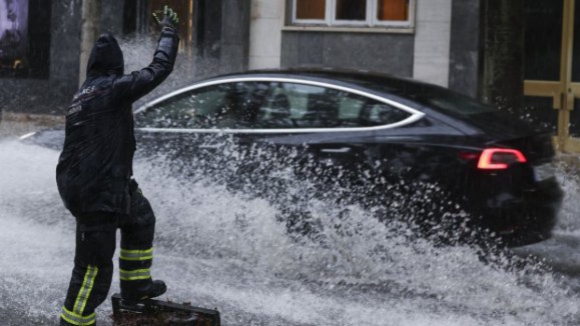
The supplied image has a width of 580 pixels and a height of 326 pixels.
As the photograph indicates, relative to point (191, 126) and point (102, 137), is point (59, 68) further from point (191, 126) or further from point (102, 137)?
point (102, 137)

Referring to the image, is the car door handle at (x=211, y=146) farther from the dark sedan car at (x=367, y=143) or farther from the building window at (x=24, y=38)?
the building window at (x=24, y=38)

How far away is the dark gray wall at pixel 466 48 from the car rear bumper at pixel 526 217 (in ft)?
30.0

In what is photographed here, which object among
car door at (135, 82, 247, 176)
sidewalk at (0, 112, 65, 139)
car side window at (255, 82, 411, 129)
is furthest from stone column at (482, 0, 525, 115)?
sidewalk at (0, 112, 65, 139)

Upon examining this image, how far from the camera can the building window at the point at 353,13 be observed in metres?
17.9

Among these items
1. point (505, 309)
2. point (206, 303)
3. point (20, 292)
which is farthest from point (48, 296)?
point (505, 309)

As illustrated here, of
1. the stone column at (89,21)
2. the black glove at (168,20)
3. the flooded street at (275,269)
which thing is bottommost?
the flooded street at (275,269)

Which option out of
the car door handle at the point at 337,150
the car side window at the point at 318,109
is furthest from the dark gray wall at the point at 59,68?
the car door handle at the point at 337,150

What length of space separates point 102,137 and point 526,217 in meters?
3.48

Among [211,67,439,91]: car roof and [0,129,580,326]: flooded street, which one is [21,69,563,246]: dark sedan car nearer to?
[211,67,439,91]: car roof

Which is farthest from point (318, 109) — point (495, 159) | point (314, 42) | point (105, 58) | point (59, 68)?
point (59, 68)

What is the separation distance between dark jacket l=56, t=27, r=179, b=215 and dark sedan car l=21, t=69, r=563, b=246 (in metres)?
2.43

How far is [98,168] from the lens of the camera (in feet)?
18.5

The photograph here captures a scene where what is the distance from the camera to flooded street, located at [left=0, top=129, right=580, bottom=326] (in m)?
6.80

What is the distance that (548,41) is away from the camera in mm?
A: 17031
